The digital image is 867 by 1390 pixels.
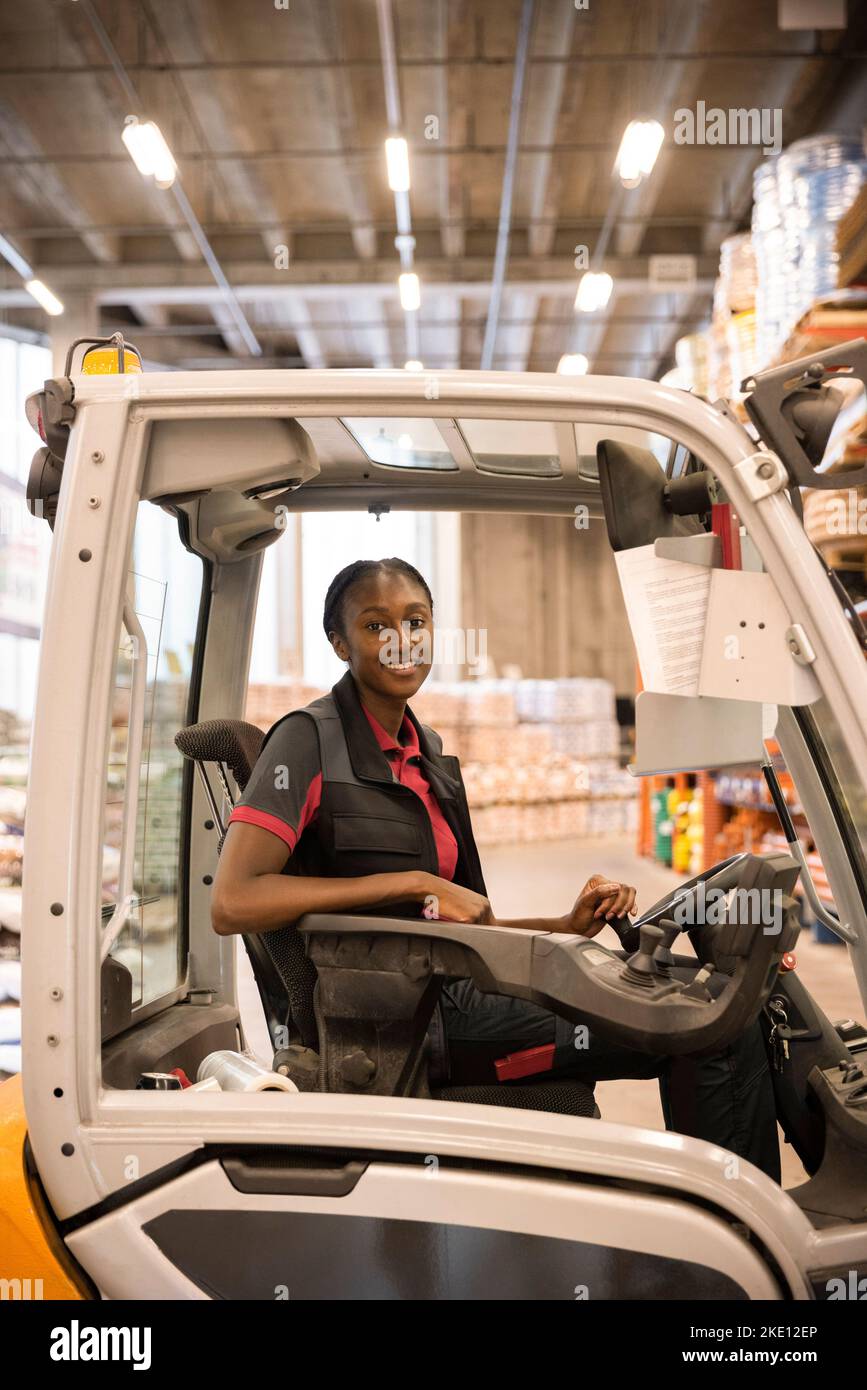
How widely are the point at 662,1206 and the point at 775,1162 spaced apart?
0.59m

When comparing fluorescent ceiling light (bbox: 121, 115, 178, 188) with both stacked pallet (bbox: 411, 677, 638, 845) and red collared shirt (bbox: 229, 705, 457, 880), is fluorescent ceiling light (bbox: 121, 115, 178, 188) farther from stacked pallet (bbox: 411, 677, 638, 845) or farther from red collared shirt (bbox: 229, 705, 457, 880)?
red collared shirt (bbox: 229, 705, 457, 880)

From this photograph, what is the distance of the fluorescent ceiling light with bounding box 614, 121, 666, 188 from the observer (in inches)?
306

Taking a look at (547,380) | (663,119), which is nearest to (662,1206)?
(547,380)

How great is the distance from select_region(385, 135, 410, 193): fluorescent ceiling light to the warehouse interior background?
92 millimetres

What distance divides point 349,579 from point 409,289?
9.68 meters

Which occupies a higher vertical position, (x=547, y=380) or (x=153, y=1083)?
(x=547, y=380)

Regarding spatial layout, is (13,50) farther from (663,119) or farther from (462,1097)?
(462,1097)

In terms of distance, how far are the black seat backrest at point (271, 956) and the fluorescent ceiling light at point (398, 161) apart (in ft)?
23.1

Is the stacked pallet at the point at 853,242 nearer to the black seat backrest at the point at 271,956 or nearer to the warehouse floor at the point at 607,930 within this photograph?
the warehouse floor at the point at 607,930

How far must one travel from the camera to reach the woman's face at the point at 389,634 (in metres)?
2.23

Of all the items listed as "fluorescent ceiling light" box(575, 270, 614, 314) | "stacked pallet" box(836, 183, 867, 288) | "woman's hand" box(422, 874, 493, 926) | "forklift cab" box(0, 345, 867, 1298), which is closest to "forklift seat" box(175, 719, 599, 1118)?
"forklift cab" box(0, 345, 867, 1298)

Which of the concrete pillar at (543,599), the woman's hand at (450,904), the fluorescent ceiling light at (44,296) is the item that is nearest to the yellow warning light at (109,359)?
the woman's hand at (450,904)

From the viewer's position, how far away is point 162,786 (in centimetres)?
268

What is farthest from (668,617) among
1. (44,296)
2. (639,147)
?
(44,296)
